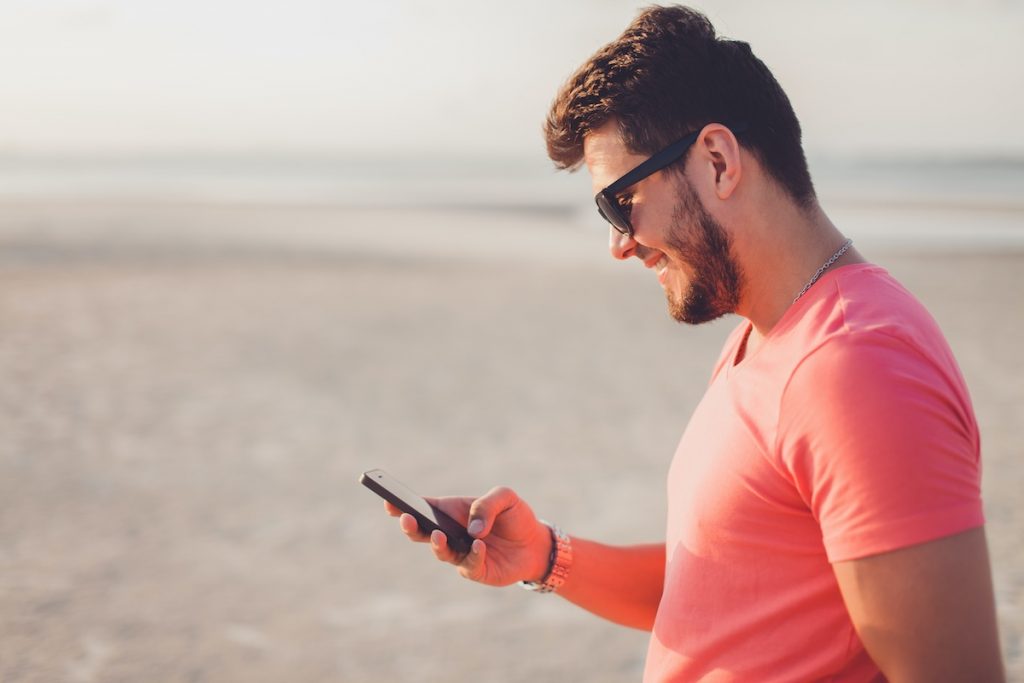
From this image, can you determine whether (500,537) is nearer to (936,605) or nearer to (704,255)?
(704,255)

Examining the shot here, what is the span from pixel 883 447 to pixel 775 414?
206mm

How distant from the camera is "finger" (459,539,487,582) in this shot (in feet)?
6.86

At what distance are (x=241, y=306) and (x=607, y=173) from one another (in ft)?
32.8

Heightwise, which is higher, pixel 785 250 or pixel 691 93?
pixel 691 93

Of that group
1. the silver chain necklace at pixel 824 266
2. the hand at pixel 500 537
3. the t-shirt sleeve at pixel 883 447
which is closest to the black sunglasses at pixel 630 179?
the silver chain necklace at pixel 824 266

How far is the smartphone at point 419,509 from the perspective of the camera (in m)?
2.09

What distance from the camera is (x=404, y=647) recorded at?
4305 millimetres

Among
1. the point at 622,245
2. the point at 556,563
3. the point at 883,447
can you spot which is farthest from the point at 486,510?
the point at 883,447

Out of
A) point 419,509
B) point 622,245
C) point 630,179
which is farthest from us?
point 419,509

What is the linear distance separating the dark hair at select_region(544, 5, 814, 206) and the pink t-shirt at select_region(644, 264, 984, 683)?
306 millimetres

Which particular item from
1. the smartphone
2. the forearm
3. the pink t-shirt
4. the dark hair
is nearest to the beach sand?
the forearm

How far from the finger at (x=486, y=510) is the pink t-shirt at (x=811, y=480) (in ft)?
1.42

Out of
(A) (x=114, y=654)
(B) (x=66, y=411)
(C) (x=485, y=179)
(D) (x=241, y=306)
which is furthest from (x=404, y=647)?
(C) (x=485, y=179)

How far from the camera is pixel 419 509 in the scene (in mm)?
2111
